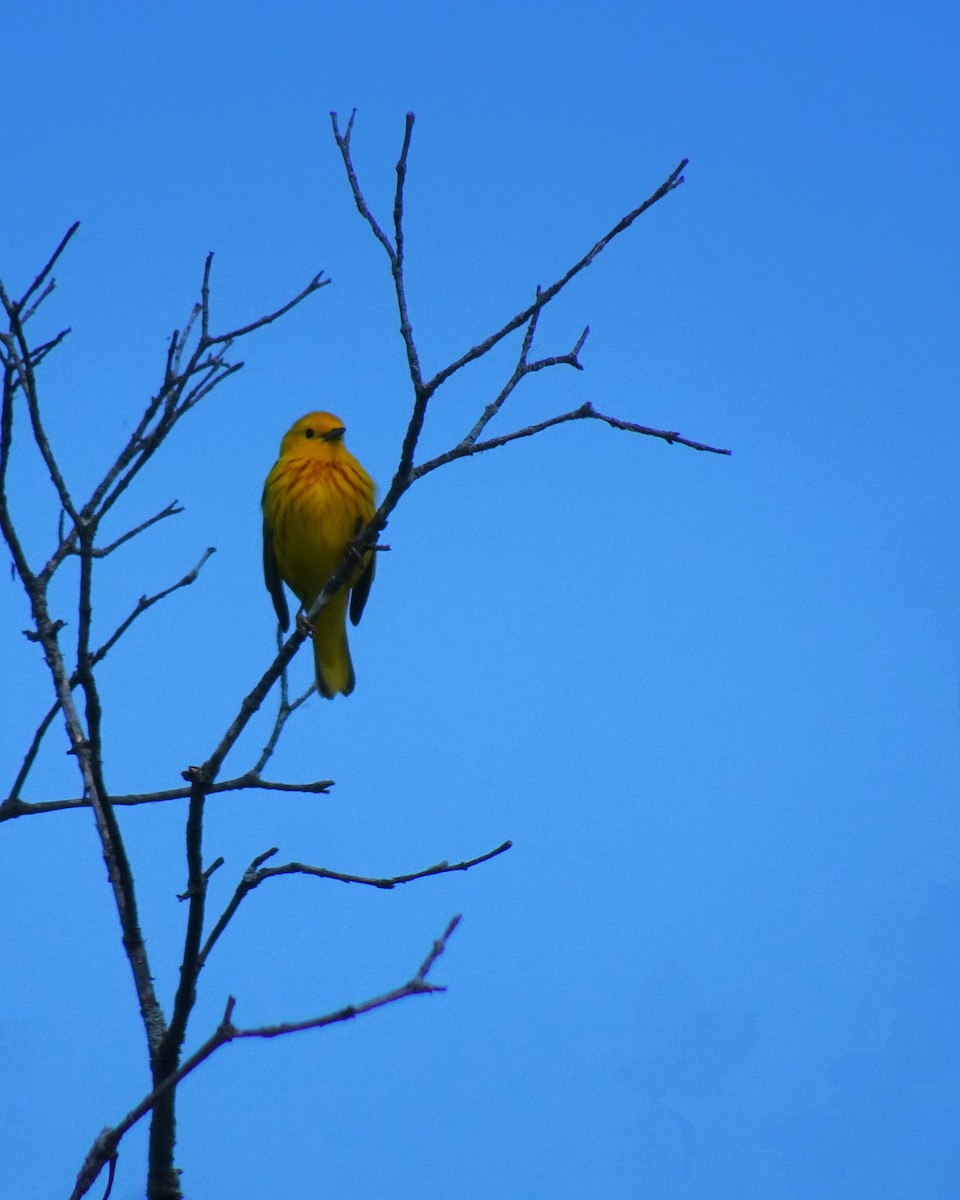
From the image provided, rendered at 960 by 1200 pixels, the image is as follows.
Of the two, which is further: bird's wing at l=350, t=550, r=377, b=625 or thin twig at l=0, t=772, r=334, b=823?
bird's wing at l=350, t=550, r=377, b=625

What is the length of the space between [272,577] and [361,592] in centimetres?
39

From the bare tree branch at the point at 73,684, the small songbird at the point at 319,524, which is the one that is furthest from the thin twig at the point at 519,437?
the small songbird at the point at 319,524

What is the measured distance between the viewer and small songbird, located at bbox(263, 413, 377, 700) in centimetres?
509

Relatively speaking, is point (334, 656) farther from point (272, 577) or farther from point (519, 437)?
point (519, 437)

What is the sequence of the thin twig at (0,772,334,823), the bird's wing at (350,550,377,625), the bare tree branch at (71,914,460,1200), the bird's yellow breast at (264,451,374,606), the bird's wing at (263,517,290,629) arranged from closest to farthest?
the bare tree branch at (71,914,460,1200)
the thin twig at (0,772,334,823)
the bird's yellow breast at (264,451,374,606)
the bird's wing at (263,517,290,629)
the bird's wing at (350,550,377,625)

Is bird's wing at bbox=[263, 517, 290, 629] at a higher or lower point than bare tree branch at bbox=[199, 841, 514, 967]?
higher

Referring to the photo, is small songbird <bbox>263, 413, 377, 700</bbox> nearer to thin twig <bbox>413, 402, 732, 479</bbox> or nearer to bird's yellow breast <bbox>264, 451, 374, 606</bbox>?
bird's yellow breast <bbox>264, 451, 374, 606</bbox>

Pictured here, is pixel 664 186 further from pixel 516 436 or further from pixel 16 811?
pixel 16 811

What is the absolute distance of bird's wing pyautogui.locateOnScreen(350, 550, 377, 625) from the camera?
18.1 ft

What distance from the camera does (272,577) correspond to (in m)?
5.45

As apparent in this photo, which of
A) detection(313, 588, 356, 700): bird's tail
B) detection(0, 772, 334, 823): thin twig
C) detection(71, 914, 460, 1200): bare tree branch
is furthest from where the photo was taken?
detection(313, 588, 356, 700): bird's tail

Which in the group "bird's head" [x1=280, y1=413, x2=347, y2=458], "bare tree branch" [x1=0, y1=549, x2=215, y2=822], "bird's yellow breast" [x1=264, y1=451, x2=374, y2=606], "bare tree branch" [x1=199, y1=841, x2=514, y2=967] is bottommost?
"bare tree branch" [x1=199, y1=841, x2=514, y2=967]

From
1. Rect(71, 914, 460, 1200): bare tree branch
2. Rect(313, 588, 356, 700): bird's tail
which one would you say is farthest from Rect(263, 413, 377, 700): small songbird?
Rect(71, 914, 460, 1200): bare tree branch

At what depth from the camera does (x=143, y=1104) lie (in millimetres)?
1493
